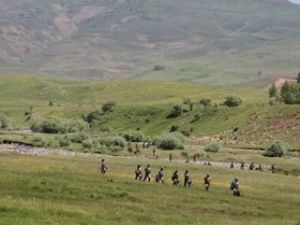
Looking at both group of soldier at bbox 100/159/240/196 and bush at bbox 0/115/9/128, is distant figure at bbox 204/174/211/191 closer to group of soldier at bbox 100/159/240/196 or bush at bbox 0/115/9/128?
group of soldier at bbox 100/159/240/196

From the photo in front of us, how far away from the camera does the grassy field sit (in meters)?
43.0

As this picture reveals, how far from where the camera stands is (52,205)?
149ft

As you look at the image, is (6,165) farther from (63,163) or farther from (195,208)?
(195,208)

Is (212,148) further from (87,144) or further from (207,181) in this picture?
(207,181)

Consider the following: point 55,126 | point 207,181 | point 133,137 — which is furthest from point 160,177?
point 55,126

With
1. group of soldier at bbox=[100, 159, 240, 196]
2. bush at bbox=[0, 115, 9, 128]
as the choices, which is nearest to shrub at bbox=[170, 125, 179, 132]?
bush at bbox=[0, 115, 9, 128]

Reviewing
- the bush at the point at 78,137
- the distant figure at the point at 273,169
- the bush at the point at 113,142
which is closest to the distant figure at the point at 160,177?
the distant figure at the point at 273,169

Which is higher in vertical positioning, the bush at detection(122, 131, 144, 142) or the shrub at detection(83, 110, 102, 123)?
the shrub at detection(83, 110, 102, 123)

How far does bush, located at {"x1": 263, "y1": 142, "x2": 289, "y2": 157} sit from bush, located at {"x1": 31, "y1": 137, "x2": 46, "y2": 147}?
35.4 metres

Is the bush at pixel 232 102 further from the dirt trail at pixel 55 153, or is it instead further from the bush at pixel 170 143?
the dirt trail at pixel 55 153

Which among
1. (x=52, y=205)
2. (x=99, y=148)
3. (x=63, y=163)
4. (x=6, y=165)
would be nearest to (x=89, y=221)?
(x=52, y=205)

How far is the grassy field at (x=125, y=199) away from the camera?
4300 centimetres

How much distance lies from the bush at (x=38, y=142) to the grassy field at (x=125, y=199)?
1581 inches

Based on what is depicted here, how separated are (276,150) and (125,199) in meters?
63.3
